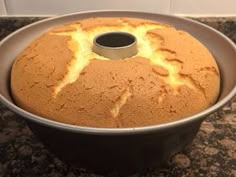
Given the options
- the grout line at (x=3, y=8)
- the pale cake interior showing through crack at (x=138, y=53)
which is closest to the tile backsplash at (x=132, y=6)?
the grout line at (x=3, y=8)

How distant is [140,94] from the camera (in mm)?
460

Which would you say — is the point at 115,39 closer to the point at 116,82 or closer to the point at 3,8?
the point at 116,82

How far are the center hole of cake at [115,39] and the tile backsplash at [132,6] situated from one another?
0.93ft

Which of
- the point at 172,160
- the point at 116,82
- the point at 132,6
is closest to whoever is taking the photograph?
the point at 116,82

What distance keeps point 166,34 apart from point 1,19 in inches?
18.7

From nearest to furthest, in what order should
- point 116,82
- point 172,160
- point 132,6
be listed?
point 116,82, point 172,160, point 132,6

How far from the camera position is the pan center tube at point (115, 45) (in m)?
0.51

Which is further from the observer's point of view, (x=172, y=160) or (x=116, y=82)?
(x=172, y=160)

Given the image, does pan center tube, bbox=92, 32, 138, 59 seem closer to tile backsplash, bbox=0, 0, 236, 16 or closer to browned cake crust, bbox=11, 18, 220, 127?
browned cake crust, bbox=11, 18, 220, 127

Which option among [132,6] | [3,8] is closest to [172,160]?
[132,6]

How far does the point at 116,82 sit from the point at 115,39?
12 cm

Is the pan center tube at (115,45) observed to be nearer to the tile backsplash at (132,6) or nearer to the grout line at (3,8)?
the tile backsplash at (132,6)

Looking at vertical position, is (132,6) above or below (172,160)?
above

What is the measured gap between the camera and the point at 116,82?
1.53ft
